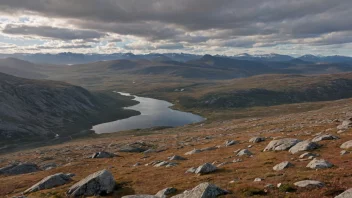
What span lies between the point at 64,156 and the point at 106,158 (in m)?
24.0

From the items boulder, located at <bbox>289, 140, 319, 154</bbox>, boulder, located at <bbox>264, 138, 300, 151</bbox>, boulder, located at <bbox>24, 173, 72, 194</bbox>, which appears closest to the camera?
boulder, located at <bbox>24, 173, 72, 194</bbox>

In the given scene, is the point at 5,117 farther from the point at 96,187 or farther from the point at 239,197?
the point at 239,197

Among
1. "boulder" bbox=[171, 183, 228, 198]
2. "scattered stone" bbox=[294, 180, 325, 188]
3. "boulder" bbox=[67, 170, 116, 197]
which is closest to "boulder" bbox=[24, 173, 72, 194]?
"boulder" bbox=[67, 170, 116, 197]

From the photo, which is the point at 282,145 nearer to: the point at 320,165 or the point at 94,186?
the point at 320,165

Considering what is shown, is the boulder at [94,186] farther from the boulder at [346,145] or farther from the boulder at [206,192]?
the boulder at [346,145]

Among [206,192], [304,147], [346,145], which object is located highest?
[206,192]

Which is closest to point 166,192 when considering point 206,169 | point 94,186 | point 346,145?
point 94,186

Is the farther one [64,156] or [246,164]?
[64,156]

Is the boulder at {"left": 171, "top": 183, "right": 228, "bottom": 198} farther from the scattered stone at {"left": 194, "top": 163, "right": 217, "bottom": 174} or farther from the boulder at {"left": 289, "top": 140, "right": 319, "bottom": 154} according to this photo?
the boulder at {"left": 289, "top": 140, "right": 319, "bottom": 154}

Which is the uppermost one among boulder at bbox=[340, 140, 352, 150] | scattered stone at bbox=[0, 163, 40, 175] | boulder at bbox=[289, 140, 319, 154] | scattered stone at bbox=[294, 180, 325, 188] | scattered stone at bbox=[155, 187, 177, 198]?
scattered stone at bbox=[294, 180, 325, 188]

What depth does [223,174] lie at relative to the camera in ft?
113

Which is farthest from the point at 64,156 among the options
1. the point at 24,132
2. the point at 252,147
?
the point at 24,132

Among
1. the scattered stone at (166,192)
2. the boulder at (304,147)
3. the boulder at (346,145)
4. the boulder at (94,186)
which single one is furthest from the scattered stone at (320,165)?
the boulder at (94,186)

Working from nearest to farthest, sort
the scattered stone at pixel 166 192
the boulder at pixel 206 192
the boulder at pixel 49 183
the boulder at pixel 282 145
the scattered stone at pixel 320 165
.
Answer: the boulder at pixel 206 192 < the scattered stone at pixel 166 192 < the scattered stone at pixel 320 165 < the boulder at pixel 49 183 < the boulder at pixel 282 145
